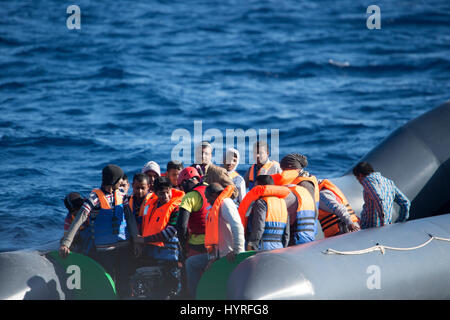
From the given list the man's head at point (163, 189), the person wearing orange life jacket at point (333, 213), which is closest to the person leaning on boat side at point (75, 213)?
the man's head at point (163, 189)

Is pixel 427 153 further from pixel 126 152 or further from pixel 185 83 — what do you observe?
pixel 185 83

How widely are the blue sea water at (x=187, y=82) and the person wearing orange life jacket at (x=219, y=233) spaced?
13.8 ft

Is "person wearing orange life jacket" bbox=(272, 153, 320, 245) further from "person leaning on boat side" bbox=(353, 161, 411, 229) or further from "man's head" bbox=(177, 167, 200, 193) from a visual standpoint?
"man's head" bbox=(177, 167, 200, 193)

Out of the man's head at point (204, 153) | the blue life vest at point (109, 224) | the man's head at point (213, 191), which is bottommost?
the blue life vest at point (109, 224)

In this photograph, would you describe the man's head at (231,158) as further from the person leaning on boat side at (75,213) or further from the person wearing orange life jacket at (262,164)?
the person leaning on boat side at (75,213)

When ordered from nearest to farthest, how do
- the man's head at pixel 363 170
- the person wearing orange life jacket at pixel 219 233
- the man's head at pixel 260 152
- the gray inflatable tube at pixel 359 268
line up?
the gray inflatable tube at pixel 359 268, the person wearing orange life jacket at pixel 219 233, the man's head at pixel 363 170, the man's head at pixel 260 152

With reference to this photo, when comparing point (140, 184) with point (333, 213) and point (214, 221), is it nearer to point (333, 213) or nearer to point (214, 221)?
point (214, 221)

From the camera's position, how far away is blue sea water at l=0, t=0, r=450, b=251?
1334 centimetres

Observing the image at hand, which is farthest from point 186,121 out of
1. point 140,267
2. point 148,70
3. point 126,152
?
point 140,267

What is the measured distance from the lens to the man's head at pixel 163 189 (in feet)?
20.7

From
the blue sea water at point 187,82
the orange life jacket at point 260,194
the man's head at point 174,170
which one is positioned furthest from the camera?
the blue sea water at point 187,82

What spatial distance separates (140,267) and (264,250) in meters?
1.31

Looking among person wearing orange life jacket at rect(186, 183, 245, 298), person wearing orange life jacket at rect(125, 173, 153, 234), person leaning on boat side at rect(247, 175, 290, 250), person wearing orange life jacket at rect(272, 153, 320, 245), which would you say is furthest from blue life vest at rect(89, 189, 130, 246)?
person wearing orange life jacket at rect(272, 153, 320, 245)

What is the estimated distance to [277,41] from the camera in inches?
859
